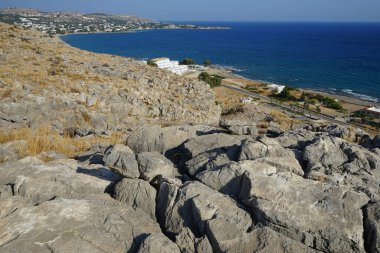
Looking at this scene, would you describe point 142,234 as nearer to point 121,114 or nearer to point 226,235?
point 226,235

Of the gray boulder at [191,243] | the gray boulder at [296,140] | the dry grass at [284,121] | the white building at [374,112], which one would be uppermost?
the gray boulder at [296,140]

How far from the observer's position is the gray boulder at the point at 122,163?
34.5 ft

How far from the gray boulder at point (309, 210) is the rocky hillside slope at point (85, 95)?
12697mm

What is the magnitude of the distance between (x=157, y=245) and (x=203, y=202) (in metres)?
1.76

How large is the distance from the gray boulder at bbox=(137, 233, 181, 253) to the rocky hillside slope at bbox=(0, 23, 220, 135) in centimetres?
1242

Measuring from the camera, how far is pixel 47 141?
16219mm

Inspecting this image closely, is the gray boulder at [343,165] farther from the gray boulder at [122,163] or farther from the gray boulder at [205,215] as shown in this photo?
the gray boulder at [122,163]

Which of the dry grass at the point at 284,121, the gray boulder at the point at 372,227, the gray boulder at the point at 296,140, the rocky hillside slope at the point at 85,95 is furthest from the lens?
the dry grass at the point at 284,121

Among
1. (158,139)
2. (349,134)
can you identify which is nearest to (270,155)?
(158,139)

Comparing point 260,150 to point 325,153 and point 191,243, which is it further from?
point 191,243

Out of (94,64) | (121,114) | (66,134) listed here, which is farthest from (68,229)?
(94,64)

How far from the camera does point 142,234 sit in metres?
8.39

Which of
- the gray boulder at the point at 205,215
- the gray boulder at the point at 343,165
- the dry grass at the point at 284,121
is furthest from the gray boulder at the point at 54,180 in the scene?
the dry grass at the point at 284,121

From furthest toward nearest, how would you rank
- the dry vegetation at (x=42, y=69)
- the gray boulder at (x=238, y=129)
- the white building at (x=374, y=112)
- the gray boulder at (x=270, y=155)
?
the white building at (x=374, y=112)
the dry vegetation at (x=42, y=69)
the gray boulder at (x=238, y=129)
the gray boulder at (x=270, y=155)
